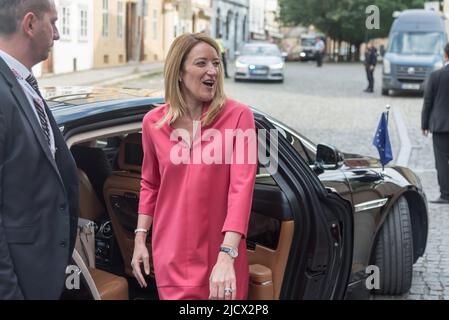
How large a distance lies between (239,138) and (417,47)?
20667 mm

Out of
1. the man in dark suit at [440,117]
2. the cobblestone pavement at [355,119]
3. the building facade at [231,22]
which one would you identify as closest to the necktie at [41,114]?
the cobblestone pavement at [355,119]

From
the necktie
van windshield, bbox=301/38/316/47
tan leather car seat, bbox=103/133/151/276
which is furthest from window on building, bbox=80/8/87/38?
van windshield, bbox=301/38/316/47

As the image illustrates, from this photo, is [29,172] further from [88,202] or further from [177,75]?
[88,202]

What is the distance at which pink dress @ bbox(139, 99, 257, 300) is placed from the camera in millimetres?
2602

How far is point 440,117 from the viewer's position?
788cm

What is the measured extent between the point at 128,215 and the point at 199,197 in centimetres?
137

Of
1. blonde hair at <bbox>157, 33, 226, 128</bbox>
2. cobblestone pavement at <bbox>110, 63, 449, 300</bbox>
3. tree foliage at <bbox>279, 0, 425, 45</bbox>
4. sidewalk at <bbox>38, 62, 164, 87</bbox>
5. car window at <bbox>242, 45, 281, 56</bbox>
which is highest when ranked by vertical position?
tree foliage at <bbox>279, 0, 425, 45</bbox>

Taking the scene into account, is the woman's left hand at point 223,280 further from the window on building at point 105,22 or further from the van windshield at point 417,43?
the window on building at point 105,22

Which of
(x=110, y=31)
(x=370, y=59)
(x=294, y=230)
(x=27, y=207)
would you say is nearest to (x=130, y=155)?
(x=294, y=230)

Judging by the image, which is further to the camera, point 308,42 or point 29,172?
point 308,42

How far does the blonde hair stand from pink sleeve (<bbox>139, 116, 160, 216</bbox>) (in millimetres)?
109

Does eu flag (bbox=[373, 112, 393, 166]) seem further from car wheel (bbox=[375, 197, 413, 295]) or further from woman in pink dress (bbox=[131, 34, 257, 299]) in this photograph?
woman in pink dress (bbox=[131, 34, 257, 299])

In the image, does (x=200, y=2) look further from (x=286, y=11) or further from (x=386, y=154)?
(x=386, y=154)
